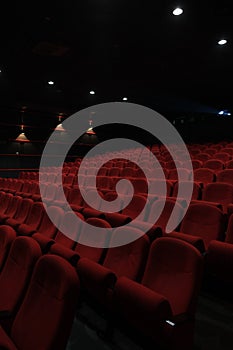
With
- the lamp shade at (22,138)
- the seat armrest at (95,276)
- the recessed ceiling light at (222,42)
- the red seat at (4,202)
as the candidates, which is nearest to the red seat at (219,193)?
the seat armrest at (95,276)

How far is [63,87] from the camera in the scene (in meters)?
4.05

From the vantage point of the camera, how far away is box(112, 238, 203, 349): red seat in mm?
567

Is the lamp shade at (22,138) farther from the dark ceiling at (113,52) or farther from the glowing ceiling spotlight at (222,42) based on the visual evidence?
the glowing ceiling spotlight at (222,42)

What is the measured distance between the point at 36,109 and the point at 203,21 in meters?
3.20

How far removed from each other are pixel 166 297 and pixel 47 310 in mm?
301

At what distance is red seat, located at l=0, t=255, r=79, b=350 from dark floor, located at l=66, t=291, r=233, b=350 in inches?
6.9

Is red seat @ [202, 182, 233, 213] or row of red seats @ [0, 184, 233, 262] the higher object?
red seat @ [202, 182, 233, 213]

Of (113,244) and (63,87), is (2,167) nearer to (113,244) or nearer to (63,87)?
(63,87)

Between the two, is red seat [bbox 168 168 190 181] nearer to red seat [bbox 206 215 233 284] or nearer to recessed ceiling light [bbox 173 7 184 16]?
red seat [bbox 206 215 233 284]

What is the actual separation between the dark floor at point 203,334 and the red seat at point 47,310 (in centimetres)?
18

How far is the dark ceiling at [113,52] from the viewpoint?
2.13 m

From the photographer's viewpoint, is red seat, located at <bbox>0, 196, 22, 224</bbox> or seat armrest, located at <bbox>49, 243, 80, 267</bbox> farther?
red seat, located at <bbox>0, 196, 22, 224</bbox>

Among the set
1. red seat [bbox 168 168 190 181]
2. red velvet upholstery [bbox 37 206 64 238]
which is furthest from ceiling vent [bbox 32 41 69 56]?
red velvet upholstery [bbox 37 206 64 238]

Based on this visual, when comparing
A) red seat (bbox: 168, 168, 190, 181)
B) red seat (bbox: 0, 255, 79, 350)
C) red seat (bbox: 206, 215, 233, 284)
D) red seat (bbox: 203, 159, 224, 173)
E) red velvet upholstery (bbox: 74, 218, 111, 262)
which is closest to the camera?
red seat (bbox: 0, 255, 79, 350)
